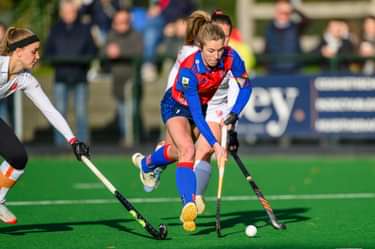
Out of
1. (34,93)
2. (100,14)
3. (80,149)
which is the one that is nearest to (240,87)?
(80,149)

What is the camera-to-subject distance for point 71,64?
1728 centimetres

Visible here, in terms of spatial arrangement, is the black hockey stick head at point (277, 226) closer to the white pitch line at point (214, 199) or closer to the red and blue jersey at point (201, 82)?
the red and blue jersey at point (201, 82)

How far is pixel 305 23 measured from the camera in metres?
17.4

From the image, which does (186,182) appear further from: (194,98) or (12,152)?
(12,152)

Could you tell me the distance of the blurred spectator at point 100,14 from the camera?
1856 cm

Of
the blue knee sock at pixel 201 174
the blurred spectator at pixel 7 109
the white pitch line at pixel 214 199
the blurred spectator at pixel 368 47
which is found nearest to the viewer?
the blue knee sock at pixel 201 174

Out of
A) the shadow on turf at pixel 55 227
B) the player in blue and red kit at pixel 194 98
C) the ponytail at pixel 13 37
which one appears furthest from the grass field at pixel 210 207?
the ponytail at pixel 13 37

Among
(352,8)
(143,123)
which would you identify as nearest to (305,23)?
(143,123)

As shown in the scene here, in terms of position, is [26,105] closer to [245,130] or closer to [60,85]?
[60,85]

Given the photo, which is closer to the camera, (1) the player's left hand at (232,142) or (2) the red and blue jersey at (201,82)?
(2) the red and blue jersey at (201,82)

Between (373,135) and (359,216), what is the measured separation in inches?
266

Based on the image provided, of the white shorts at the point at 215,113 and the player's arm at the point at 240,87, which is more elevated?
the player's arm at the point at 240,87

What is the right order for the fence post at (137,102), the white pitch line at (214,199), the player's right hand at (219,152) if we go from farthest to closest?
the fence post at (137,102) → the white pitch line at (214,199) → the player's right hand at (219,152)

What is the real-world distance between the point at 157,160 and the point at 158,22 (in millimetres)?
8372
